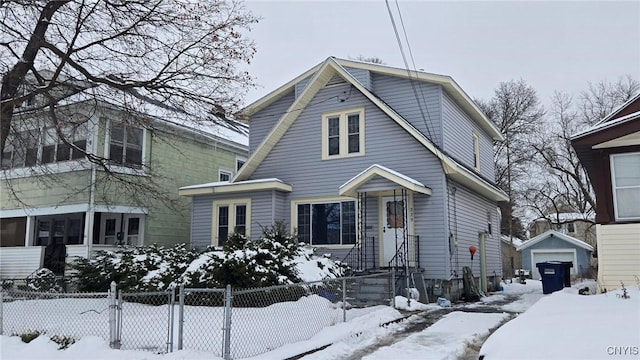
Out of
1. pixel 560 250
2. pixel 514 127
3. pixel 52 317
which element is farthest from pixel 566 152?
pixel 52 317

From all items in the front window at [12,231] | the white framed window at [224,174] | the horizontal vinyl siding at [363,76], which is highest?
the horizontal vinyl siding at [363,76]

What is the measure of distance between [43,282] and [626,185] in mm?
16305

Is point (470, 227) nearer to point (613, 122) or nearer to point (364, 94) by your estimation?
point (364, 94)

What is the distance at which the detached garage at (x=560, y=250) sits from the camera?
89.5ft

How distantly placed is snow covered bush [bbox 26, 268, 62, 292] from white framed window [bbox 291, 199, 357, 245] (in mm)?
7736

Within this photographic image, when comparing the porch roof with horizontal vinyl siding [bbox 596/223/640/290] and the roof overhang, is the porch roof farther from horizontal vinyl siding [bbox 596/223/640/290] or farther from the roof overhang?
horizontal vinyl siding [bbox 596/223/640/290]

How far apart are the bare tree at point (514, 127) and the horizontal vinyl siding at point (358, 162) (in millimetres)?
23295

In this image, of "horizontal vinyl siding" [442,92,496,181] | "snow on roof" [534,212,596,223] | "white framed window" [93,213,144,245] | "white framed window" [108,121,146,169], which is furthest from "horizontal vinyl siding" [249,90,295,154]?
"snow on roof" [534,212,596,223]

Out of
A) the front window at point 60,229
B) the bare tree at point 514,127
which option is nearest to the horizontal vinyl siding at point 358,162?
the front window at point 60,229

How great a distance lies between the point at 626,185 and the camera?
37.6 ft

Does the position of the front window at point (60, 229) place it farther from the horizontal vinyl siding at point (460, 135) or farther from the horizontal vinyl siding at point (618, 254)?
the horizontal vinyl siding at point (618, 254)

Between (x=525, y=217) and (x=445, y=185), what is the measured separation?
110ft

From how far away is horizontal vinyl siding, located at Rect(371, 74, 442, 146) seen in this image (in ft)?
50.4

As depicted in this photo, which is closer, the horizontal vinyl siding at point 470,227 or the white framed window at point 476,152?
the horizontal vinyl siding at point 470,227
